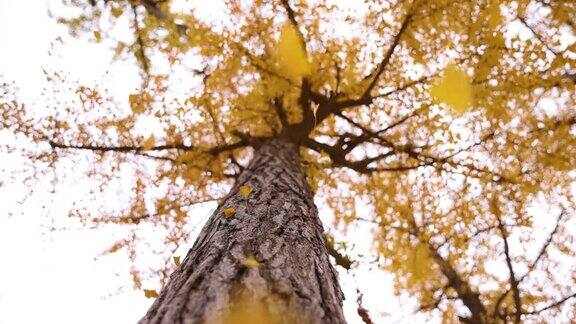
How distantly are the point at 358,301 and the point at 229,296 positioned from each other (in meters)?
2.58

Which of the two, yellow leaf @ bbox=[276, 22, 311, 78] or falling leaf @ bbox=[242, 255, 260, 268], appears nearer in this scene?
falling leaf @ bbox=[242, 255, 260, 268]

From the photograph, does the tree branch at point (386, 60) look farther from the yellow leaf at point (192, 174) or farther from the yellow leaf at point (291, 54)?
the yellow leaf at point (192, 174)

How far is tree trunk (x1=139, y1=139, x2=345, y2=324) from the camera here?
1.23 meters

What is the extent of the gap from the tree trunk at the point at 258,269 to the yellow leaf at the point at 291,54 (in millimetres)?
2182

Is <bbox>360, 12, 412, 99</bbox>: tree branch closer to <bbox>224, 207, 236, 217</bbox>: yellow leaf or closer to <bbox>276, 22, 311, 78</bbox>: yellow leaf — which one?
<bbox>276, 22, 311, 78</bbox>: yellow leaf

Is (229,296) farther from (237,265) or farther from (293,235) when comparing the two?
(293,235)

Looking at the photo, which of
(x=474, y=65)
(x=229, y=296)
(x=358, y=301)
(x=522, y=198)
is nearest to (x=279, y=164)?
(x=358, y=301)

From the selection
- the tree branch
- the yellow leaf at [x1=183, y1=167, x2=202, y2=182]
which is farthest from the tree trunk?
the yellow leaf at [x1=183, y1=167, x2=202, y2=182]

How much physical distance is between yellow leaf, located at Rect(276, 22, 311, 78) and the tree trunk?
7.16 feet

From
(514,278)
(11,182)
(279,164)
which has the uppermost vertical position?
(11,182)

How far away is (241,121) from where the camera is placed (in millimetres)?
5039

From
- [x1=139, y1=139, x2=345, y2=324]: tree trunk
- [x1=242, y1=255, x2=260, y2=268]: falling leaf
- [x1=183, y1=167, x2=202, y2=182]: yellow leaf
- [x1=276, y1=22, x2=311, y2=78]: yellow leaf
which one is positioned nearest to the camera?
[x1=139, y1=139, x2=345, y2=324]: tree trunk

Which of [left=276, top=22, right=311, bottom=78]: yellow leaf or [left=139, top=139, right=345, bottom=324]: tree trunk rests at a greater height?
[left=276, top=22, right=311, bottom=78]: yellow leaf

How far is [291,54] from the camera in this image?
4578mm
